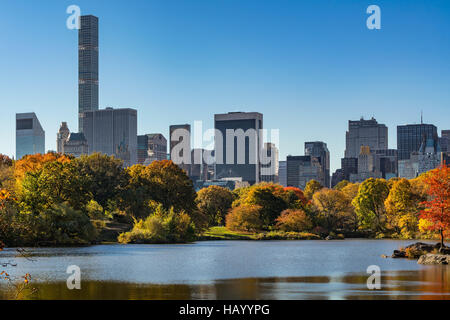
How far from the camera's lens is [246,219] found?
109812 mm

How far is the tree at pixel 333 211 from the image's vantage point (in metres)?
116

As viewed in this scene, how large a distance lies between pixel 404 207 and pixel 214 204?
35995mm

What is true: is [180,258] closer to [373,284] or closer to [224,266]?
[224,266]

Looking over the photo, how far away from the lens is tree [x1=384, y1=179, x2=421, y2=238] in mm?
101631

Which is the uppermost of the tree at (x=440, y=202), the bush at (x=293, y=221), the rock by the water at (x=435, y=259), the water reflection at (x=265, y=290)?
the tree at (x=440, y=202)

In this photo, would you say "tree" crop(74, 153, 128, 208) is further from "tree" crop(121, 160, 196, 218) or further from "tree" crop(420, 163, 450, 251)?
"tree" crop(420, 163, 450, 251)

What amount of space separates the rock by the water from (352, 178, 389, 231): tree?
59.8m

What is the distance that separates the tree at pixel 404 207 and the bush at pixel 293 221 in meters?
13.1

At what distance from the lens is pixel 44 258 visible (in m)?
53.1

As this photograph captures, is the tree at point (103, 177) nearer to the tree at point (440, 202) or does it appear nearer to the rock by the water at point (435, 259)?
the tree at point (440, 202)

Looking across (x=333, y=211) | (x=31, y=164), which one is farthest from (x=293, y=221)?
(x=31, y=164)

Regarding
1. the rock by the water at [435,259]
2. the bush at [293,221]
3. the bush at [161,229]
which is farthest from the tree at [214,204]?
the rock by the water at [435,259]

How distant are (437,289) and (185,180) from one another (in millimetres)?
67564

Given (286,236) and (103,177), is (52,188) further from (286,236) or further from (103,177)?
(286,236)
